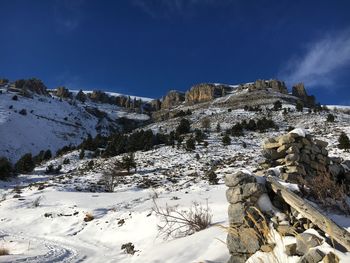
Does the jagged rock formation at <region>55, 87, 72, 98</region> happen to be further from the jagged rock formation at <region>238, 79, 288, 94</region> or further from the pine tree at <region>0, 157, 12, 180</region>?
the pine tree at <region>0, 157, 12, 180</region>

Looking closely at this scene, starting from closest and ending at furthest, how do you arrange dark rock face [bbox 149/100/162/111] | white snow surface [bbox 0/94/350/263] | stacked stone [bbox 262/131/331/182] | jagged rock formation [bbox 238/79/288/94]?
white snow surface [bbox 0/94/350/263] → stacked stone [bbox 262/131/331/182] → jagged rock formation [bbox 238/79/288/94] → dark rock face [bbox 149/100/162/111]

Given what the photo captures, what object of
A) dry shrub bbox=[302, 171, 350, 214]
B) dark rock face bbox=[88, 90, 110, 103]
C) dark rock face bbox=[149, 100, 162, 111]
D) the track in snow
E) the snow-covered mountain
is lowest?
the track in snow

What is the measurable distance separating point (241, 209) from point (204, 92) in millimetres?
99898

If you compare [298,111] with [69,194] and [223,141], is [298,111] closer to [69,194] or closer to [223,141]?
[223,141]

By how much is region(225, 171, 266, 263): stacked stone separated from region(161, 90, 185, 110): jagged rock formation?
107195 millimetres

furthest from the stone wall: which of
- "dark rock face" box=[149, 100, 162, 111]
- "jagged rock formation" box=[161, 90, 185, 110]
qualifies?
"dark rock face" box=[149, 100, 162, 111]

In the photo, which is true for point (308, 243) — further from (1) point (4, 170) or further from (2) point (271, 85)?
(2) point (271, 85)

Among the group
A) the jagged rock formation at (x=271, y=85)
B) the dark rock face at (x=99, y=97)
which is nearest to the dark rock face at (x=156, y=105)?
the dark rock face at (x=99, y=97)

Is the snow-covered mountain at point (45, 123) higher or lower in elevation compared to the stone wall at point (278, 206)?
higher

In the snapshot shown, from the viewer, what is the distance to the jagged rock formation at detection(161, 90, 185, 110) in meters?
115

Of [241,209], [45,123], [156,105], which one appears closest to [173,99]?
[156,105]

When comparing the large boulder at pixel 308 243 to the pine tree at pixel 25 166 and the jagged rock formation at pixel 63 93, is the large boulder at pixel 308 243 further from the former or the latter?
the jagged rock formation at pixel 63 93

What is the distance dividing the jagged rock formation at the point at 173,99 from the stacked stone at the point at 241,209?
4220 inches

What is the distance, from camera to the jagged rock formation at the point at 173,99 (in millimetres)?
115000
